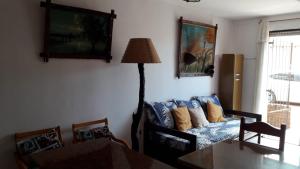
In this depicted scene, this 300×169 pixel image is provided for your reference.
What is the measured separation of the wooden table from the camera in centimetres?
158

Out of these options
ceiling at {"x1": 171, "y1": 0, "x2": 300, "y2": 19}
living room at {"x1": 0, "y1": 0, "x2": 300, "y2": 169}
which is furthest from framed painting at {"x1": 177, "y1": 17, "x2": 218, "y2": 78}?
ceiling at {"x1": 171, "y1": 0, "x2": 300, "y2": 19}

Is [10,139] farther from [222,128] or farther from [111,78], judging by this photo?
[222,128]

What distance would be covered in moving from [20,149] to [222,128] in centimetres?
265

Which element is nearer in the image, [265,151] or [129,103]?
[265,151]

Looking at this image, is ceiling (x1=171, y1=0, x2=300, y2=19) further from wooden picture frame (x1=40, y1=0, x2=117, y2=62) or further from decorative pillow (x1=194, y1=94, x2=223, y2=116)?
decorative pillow (x1=194, y1=94, x2=223, y2=116)

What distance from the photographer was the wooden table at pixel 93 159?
158cm

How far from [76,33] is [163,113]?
60.0 inches

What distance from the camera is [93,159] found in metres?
1.70

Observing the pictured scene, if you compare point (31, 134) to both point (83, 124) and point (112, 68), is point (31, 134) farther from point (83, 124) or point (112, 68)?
point (112, 68)

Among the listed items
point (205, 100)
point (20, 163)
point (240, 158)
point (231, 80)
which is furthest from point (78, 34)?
point (231, 80)

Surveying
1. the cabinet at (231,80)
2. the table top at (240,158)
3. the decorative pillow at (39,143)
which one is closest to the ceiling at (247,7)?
the cabinet at (231,80)

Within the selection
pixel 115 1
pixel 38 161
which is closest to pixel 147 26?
pixel 115 1

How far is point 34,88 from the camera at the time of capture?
7.97 ft

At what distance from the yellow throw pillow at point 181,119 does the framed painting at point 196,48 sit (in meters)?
0.63
